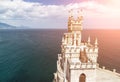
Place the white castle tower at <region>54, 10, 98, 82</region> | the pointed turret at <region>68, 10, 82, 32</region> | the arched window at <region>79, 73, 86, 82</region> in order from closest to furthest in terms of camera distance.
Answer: the white castle tower at <region>54, 10, 98, 82</region> → the arched window at <region>79, 73, 86, 82</region> → the pointed turret at <region>68, 10, 82, 32</region>

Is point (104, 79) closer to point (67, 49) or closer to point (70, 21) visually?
point (67, 49)

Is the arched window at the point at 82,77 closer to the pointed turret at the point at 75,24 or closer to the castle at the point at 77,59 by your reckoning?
the castle at the point at 77,59

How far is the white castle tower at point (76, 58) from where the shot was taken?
35250mm

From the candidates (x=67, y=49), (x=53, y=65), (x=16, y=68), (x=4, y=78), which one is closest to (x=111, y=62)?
(x=53, y=65)

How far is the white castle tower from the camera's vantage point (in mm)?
35250

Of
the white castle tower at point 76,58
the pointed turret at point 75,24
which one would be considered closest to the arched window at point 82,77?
the white castle tower at point 76,58

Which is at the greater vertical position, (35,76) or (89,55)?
(89,55)

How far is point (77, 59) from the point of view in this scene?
144ft

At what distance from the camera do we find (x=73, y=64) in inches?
1371

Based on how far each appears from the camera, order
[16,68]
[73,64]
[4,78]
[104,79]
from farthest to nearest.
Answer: [16,68] < [4,78] < [104,79] < [73,64]

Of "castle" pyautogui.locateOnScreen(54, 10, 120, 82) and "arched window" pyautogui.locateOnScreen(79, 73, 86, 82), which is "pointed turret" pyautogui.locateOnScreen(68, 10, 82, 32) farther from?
"arched window" pyautogui.locateOnScreen(79, 73, 86, 82)

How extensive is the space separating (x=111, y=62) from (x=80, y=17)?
2779 inches

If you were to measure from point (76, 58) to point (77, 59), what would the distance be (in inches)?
25.8

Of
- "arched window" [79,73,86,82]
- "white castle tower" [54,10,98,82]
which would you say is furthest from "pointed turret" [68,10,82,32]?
"arched window" [79,73,86,82]
